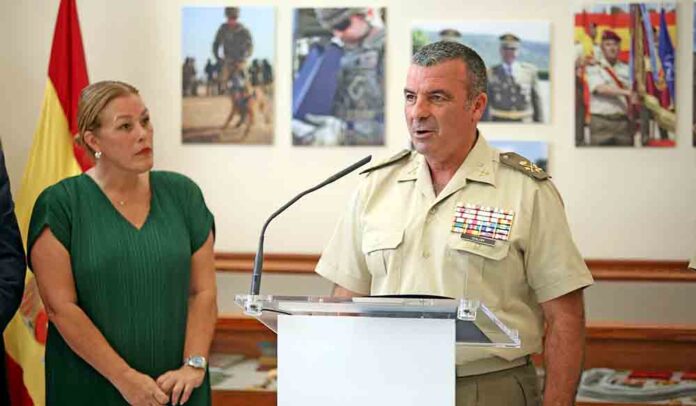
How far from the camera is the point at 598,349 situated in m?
4.04

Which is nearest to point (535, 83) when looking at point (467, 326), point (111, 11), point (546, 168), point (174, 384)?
point (546, 168)

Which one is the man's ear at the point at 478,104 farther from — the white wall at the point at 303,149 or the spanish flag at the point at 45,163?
the spanish flag at the point at 45,163

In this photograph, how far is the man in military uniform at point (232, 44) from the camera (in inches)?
167

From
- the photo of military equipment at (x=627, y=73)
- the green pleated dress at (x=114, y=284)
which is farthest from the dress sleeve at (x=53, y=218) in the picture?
the photo of military equipment at (x=627, y=73)

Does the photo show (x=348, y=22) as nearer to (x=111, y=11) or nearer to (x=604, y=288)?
(x=111, y=11)

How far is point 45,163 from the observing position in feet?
13.4

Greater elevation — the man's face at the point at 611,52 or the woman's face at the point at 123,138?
the man's face at the point at 611,52

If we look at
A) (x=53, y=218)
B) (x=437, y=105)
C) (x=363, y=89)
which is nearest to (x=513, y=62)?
(x=363, y=89)

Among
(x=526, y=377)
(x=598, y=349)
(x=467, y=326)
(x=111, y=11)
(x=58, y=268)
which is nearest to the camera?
(x=467, y=326)

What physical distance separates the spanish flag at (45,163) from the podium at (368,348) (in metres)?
2.18

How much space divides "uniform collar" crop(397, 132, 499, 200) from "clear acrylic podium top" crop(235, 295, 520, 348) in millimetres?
549

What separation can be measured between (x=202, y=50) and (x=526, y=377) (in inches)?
89.4

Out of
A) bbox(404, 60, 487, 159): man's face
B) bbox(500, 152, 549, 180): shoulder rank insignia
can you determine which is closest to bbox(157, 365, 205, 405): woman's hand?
bbox(404, 60, 487, 159): man's face

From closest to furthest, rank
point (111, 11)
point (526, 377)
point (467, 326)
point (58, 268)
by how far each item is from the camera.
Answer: point (467, 326) < point (526, 377) < point (58, 268) < point (111, 11)
